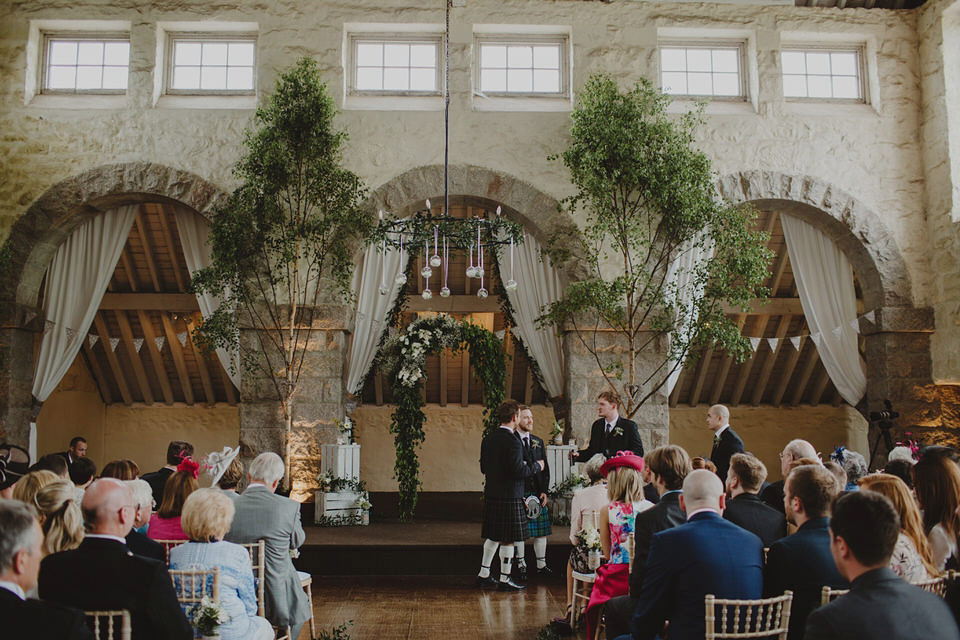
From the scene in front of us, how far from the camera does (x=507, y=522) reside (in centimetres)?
578

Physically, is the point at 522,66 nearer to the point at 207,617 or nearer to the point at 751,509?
the point at 751,509

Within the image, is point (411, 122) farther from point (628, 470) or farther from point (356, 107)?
point (628, 470)

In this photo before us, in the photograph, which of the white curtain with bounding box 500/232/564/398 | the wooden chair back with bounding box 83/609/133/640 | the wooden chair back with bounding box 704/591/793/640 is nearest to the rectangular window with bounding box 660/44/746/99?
the white curtain with bounding box 500/232/564/398

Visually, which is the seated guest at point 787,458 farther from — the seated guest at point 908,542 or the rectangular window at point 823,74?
the rectangular window at point 823,74

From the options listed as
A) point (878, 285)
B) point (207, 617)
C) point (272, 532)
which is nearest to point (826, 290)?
point (878, 285)

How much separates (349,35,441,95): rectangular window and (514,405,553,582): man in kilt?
4.26 metres

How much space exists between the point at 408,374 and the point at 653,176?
120 inches

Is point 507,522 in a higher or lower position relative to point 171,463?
lower

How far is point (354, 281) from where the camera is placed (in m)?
8.43

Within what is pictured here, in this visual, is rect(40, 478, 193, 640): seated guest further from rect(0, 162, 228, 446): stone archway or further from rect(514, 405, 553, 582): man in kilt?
rect(0, 162, 228, 446): stone archway

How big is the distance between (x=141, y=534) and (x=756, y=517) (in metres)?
2.56

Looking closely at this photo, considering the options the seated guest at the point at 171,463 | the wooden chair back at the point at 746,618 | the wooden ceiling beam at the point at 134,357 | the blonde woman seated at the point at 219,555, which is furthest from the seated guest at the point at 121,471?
the wooden ceiling beam at the point at 134,357

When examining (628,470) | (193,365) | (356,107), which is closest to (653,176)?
(356,107)

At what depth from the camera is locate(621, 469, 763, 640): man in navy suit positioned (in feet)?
8.66
